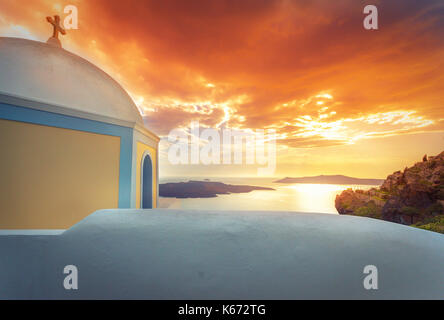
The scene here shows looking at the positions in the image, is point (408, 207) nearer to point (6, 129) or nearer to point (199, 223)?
point (199, 223)

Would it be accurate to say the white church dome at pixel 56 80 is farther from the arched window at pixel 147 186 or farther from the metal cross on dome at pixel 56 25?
the arched window at pixel 147 186

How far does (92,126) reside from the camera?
213 inches

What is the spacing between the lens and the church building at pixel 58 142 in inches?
172

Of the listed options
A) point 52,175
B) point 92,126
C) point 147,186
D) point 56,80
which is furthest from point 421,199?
point 56,80

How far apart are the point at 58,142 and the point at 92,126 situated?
894 mm

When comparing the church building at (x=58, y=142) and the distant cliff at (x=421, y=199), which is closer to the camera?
the church building at (x=58, y=142)

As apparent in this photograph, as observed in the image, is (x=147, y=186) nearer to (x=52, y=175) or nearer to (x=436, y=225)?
(x=52, y=175)

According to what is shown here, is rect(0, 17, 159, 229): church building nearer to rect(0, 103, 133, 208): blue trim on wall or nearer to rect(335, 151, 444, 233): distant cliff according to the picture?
rect(0, 103, 133, 208): blue trim on wall

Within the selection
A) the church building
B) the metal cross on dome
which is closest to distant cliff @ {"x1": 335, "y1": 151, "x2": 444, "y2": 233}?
the church building

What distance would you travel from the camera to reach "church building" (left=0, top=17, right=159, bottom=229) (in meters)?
4.38

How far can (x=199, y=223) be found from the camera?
9.88ft

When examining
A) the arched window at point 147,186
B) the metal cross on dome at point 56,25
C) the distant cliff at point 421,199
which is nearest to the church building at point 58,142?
the metal cross on dome at point 56,25

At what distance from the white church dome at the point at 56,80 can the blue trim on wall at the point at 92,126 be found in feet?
0.68

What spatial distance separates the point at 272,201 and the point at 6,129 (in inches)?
469
